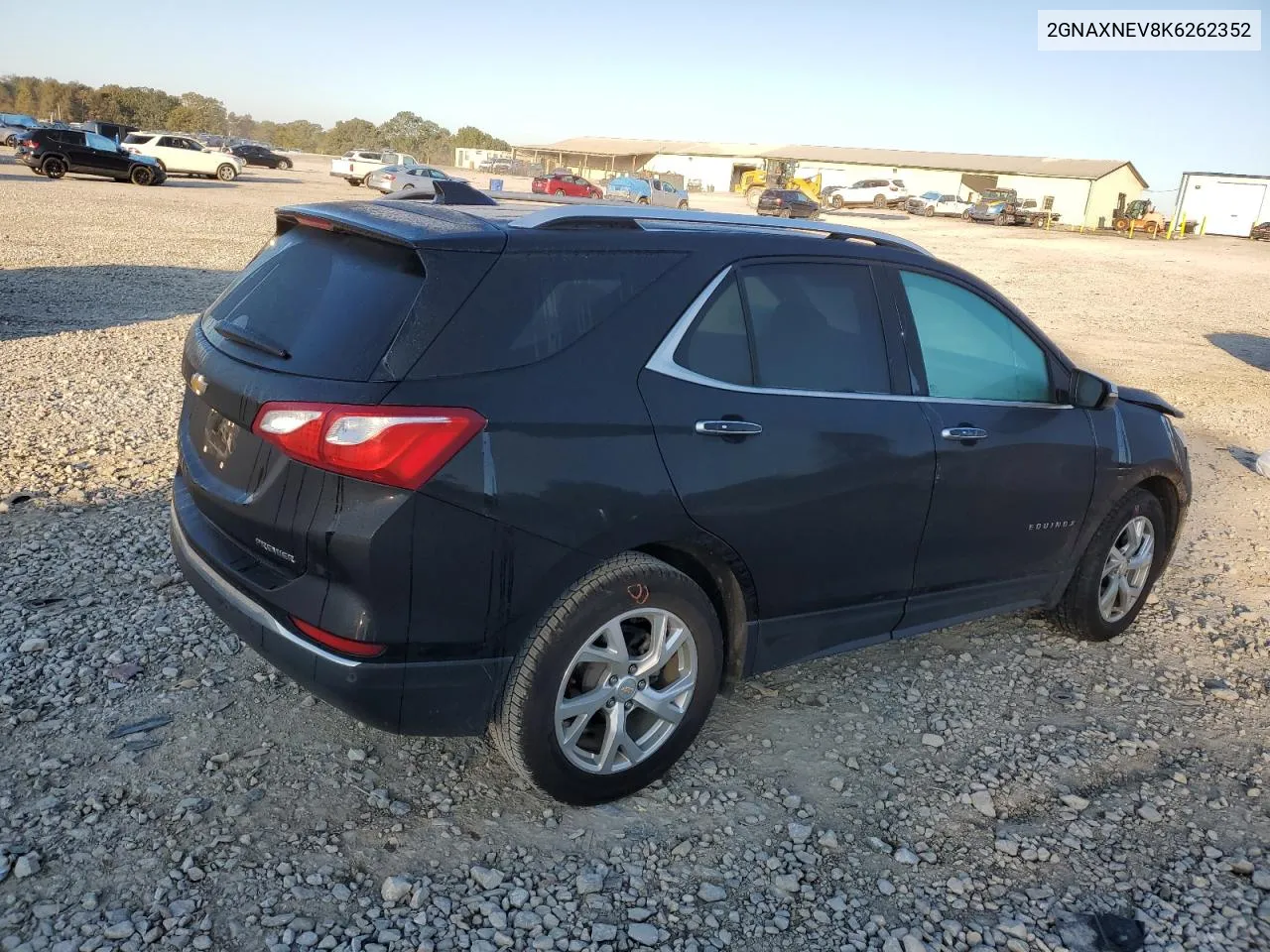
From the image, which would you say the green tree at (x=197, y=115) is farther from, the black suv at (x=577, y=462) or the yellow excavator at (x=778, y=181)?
the black suv at (x=577, y=462)

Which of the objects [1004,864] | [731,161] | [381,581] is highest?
[731,161]

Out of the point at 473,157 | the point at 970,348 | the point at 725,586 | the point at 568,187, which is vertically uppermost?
the point at 473,157

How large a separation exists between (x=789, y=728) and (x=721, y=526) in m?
1.11

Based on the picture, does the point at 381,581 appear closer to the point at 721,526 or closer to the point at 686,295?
the point at 721,526

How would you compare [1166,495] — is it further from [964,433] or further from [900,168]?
[900,168]

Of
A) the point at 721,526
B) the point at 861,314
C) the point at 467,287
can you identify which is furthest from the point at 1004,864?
the point at 467,287

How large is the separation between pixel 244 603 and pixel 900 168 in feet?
260

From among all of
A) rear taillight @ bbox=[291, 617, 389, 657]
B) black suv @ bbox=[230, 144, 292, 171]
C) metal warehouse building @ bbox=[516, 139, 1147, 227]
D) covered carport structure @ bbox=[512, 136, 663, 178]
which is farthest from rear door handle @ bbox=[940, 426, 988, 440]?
covered carport structure @ bbox=[512, 136, 663, 178]

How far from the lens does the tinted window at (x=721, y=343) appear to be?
10.5 feet

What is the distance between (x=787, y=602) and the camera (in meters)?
3.54

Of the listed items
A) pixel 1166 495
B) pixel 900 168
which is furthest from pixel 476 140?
pixel 1166 495

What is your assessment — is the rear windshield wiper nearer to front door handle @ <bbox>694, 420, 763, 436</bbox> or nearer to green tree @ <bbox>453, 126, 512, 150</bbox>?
front door handle @ <bbox>694, 420, 763, 436</bbox>

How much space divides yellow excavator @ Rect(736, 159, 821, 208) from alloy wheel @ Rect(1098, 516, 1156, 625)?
150 feet

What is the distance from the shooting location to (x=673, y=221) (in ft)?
11.3
